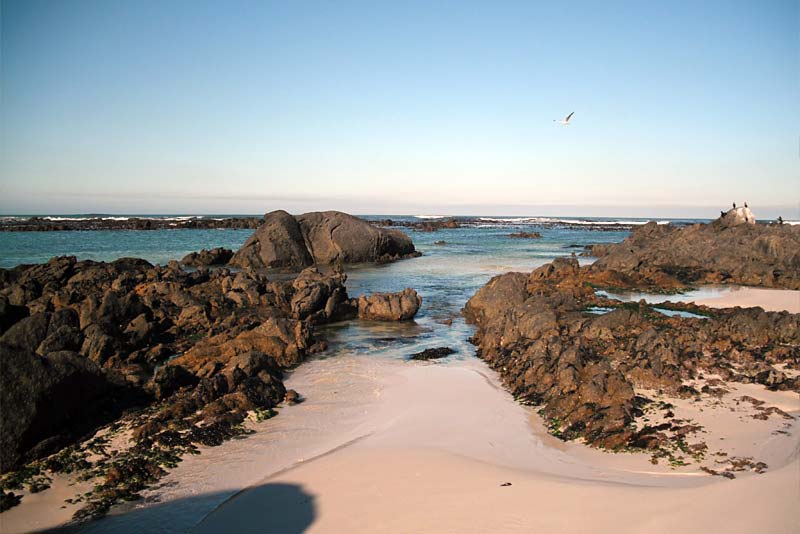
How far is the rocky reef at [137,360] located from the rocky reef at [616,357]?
181 inches

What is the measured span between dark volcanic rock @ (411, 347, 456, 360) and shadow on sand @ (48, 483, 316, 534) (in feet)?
22.0

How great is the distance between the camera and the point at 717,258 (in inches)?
1077

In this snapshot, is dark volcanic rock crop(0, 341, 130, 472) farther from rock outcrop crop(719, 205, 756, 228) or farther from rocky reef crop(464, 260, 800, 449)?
rock outcrop crop(719, 205, 756, 228)

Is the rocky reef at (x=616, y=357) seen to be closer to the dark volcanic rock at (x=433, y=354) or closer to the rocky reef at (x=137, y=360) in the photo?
the dark volcanic rock at (x=433, y=354)

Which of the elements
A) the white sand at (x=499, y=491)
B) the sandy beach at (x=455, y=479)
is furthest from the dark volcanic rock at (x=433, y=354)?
the white sand at (x=499, y=491)

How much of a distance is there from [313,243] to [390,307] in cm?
Result: 1792

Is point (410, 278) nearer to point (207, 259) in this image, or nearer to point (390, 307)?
point (390, 307)

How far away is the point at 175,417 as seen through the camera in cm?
890

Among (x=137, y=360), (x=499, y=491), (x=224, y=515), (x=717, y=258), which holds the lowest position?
(x=224, y=515)

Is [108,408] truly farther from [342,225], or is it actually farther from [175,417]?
[342,225]

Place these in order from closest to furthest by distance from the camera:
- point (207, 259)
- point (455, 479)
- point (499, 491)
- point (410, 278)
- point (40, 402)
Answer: point (499, 491)
point (455, 479)
point (40, 402)
point (410, 278)
point (207, 259)

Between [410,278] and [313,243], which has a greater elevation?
[313,243]

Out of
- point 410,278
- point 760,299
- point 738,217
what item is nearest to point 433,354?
point 760,299

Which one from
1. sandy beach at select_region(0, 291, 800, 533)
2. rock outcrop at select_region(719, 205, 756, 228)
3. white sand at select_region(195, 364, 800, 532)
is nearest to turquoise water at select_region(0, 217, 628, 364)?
sandy beach at select_region(0, 291, 800, 533)
